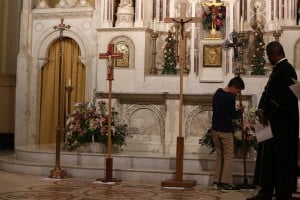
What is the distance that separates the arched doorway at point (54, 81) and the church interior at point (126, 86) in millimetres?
26

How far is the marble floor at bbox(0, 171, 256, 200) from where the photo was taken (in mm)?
6805

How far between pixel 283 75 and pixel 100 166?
429 cm

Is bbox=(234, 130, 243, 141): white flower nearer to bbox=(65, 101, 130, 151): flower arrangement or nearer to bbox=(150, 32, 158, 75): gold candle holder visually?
bbox=(65, 101, 130, 151): flower arrangement

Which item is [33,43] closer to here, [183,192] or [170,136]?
[170,136]

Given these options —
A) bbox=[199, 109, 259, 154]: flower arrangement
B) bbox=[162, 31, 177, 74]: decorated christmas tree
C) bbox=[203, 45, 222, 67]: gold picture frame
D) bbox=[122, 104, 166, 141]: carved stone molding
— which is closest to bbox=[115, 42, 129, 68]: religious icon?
bbox=[162, 31, 177, 74]: decorated christmas tree

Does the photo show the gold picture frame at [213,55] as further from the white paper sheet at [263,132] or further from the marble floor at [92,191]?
the white paper sheet at [263,132]

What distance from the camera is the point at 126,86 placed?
11430 millimetres

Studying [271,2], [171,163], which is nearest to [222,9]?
[271,2]

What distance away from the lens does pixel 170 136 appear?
1086 centimetres

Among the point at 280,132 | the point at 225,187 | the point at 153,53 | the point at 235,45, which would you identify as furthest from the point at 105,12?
the point at 280,132

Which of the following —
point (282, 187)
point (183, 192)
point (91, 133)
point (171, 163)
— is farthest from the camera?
point (91, 133)

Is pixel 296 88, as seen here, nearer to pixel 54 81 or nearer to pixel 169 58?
pixel 169 58

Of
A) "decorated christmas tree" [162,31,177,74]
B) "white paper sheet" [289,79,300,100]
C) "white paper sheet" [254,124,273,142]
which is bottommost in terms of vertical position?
"white paper sheet" [254,124,273,142]

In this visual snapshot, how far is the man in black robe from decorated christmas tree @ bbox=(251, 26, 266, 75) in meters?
5.01
